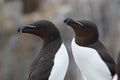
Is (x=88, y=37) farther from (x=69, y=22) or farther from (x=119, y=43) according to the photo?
(x=119, y=43)

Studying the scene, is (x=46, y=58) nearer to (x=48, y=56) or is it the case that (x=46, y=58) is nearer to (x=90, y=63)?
(x=48, y=56)

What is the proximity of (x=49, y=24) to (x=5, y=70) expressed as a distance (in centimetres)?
353

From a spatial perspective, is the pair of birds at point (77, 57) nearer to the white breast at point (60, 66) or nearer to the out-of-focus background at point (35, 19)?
the white breast at point (60, 66)

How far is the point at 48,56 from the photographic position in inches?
88.9

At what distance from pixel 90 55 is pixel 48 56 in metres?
0.16

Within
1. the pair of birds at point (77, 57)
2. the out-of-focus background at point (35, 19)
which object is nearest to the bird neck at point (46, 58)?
the pair of birds at point (77, 57)

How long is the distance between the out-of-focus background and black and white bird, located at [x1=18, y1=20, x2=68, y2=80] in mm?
2930

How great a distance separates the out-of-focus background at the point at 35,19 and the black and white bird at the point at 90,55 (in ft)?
9.67

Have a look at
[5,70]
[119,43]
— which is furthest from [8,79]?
[119,43]

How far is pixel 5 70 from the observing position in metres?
5.70

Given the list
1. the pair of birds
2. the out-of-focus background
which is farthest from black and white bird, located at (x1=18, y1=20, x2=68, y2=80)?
the out-of-focus background

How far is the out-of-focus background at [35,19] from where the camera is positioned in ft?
18.3

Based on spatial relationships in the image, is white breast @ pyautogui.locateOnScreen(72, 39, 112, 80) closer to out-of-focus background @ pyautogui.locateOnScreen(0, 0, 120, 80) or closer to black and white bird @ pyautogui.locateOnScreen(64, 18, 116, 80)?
black and white bird @ pyautogui.locateOnScreen(64, 18, 116, 80)

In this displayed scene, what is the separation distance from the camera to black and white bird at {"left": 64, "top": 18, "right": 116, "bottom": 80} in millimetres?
2211
